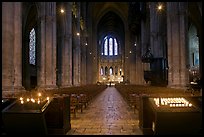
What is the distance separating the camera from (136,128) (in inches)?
319

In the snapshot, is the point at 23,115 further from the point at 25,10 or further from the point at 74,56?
the point at 74,56

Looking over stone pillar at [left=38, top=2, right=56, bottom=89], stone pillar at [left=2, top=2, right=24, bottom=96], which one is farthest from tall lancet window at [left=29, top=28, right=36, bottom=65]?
stone pillar at [left=2, top=2, right=24, bottom=96]

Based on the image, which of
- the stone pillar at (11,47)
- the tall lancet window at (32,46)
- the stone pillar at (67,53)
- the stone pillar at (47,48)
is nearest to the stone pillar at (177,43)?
the stone pillar at (47,48)

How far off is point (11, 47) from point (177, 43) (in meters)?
13.4

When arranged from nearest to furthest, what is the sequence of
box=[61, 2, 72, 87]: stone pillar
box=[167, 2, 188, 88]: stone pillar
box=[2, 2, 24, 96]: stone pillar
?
1. box=[2, 2, 24, 96]: stone pillar
2. box=[167, 2, 188, 88]: stone pillar
3. box=[61, 2, 72, 87]: stone pillar

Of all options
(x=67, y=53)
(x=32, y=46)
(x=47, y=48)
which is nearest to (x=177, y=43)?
(x=47, y=48)

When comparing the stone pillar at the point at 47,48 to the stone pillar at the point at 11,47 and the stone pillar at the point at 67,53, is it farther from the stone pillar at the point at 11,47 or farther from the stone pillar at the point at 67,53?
the stone pillar at the point at 11,47

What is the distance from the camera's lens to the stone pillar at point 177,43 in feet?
68.2

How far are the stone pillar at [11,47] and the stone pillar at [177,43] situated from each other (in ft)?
40.7

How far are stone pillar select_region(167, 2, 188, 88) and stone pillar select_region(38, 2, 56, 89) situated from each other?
10.4 meters

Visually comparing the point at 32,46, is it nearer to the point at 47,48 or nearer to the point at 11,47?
the point at 47,48

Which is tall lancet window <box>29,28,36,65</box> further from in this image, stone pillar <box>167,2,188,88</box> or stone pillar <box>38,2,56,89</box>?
stone pillar <box>167,2,188,88</box>

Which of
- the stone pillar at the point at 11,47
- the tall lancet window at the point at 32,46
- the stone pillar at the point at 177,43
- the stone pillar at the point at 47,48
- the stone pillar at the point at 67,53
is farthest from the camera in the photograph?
the tall lancet window at the point at 32,46

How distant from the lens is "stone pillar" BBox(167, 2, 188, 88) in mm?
20797
